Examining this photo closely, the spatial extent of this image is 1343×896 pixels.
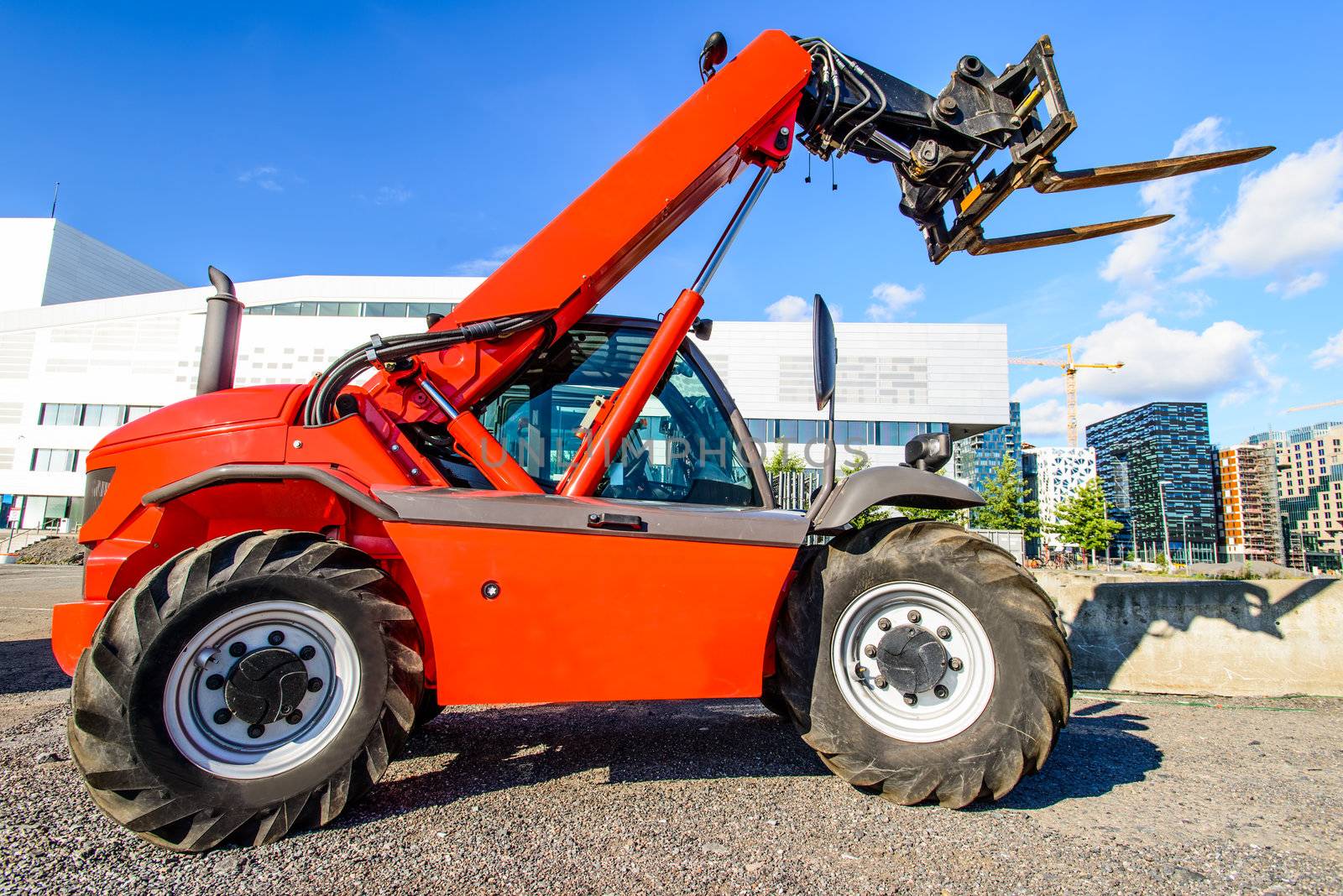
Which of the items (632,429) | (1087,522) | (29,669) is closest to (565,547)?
(632,429)

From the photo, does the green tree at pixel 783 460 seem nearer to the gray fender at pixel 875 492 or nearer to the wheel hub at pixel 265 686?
the gray fender at pixel 875 492

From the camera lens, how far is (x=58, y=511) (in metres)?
45.9

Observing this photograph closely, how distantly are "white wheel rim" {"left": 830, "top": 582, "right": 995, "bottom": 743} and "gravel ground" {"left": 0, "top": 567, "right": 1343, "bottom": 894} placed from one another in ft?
1.17

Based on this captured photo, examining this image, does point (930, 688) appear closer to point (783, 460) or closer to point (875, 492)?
point (875, 492)

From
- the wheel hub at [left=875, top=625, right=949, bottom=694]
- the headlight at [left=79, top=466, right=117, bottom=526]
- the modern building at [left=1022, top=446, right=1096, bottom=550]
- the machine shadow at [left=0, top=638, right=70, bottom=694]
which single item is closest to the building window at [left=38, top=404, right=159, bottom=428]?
the machine shadow at [left=0, top=638, right=70, bottom=694]

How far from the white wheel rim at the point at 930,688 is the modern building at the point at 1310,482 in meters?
150

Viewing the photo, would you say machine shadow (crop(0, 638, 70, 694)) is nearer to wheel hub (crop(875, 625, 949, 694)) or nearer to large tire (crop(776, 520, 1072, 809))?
large tire (crop(776, 520, 1072, 809))

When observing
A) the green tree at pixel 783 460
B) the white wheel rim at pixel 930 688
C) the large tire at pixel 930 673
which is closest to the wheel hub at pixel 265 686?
the large tire at pixel 930 673

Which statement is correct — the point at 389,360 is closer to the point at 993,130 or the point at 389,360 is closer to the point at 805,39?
the point at 805,39

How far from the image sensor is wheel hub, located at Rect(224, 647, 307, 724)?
2.76 metres

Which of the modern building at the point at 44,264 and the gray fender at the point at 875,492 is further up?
the modern building at the point at 44,264

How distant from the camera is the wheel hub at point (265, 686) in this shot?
2758mm

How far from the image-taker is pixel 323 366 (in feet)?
146

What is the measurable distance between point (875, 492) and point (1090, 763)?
2.04 metres
